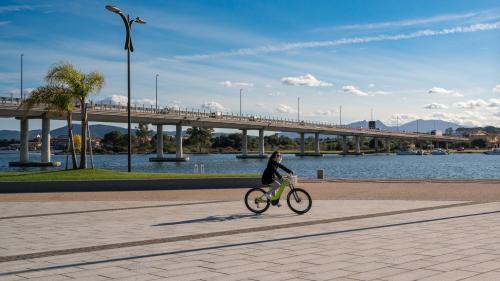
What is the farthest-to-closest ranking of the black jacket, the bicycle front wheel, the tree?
the tree → the bicycle front wheel → the black jacket

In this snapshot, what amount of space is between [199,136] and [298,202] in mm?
159214

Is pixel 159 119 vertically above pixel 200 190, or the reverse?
pixel 159 119

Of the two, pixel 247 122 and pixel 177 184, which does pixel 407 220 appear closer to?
pixel 177 184

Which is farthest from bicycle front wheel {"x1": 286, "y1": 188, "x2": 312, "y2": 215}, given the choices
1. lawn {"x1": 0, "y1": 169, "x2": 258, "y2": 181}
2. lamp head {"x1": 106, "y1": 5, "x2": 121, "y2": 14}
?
lamp head {"x1": 106, "y1": 5, "x2": 121, "y2": 14}

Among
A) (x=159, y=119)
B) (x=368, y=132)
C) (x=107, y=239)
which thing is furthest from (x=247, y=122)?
(x=107, y=239)

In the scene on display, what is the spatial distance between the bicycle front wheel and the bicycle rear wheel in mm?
A: 614

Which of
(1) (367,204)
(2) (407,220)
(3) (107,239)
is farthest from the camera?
(1) (367,204)

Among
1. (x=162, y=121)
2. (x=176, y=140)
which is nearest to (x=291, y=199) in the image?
(x=162, y=121)

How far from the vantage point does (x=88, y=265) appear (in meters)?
8.26

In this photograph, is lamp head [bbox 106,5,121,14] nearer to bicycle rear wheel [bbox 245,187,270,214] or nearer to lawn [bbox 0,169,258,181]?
lawn [bbox 0,169,258,181]

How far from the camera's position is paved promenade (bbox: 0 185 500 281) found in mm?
7652

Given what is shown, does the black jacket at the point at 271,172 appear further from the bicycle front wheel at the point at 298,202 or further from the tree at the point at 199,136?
the tree at the point at 199,136

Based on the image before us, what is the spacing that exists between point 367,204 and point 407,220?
4.00 meters

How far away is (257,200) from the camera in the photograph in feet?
47.0
